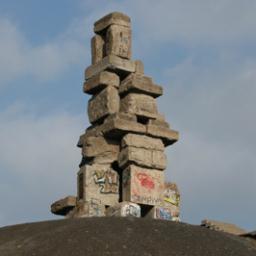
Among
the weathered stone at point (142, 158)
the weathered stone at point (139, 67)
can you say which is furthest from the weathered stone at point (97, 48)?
the weathered stone at point (142, 158)

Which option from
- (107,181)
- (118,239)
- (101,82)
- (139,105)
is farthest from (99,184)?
(118,239)

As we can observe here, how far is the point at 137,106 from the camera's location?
26812 millimetres

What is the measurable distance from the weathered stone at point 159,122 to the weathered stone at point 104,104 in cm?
115

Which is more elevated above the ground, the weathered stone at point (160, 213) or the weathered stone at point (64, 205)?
the weathered stone at point (64, 205)

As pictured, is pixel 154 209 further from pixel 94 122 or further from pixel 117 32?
pixel 117 32

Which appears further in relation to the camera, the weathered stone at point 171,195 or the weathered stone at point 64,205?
the weathered stone at point 171,195

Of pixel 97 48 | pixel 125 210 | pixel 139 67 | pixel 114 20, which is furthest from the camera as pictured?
pixel 97 48

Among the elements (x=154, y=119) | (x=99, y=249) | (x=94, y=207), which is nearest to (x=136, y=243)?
(x=99, y=249)

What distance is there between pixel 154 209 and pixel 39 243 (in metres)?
10.9

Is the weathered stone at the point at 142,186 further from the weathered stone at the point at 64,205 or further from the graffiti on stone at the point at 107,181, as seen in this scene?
the weathered stone at the point at 64,205

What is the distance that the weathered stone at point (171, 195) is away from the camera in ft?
88.3

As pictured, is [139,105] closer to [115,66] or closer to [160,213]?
[115,66]

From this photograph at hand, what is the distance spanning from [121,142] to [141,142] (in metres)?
0.63

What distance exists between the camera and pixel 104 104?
2683 cm
